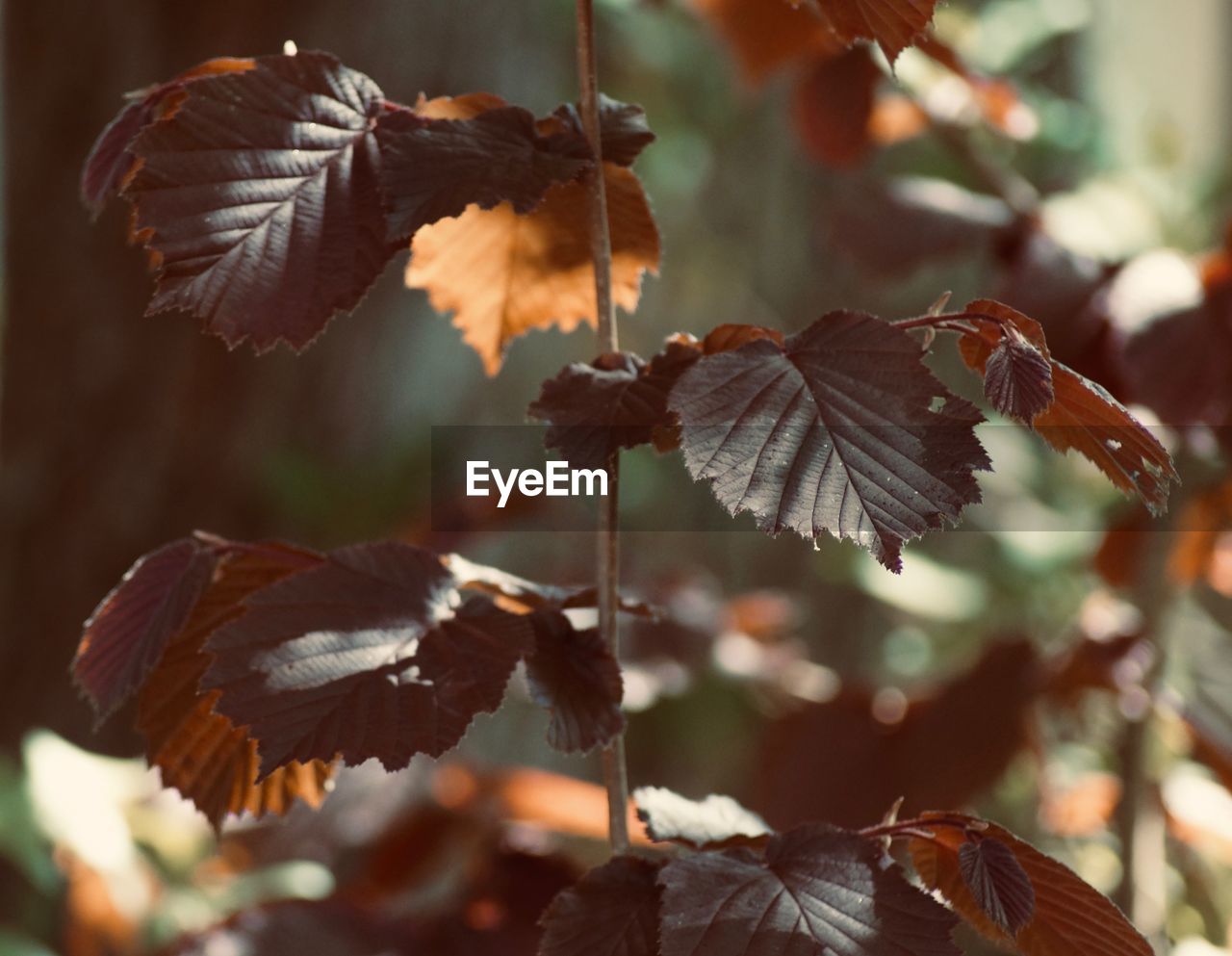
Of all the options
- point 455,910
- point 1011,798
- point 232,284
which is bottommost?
point 1011,798

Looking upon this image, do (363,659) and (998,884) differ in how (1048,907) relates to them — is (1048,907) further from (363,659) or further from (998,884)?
(363,659)

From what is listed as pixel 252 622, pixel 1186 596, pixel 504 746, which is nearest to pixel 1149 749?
pixel 1186 596

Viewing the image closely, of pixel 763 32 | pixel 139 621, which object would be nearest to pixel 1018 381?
pixel 139 621

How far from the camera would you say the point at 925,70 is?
1036 mm

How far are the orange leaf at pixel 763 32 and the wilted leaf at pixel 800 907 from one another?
2.19 ft

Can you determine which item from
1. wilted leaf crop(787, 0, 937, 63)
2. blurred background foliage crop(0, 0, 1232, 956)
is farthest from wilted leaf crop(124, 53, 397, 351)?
blurred background foliage crop(0, 0, 1232, 956)

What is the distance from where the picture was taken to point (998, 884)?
1.00 ft

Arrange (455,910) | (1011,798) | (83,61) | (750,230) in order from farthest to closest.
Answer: (750,230) → (83,61) → (1011,798) → (455,910)

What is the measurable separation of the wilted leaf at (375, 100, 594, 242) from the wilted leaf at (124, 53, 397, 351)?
0.01 metres

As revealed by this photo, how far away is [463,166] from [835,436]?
128mm

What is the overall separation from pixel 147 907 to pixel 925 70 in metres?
0.91

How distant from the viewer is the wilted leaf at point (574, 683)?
0.33 m

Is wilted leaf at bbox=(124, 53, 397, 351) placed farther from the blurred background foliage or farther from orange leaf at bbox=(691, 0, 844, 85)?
orange leaf at bbox=(691, 0, 844, 85)

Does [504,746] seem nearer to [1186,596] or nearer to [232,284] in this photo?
[1186,596]
